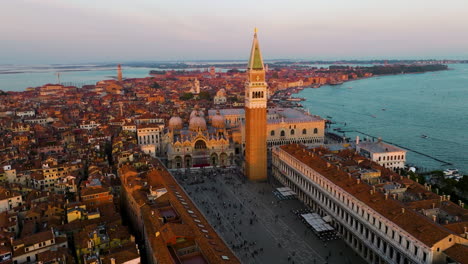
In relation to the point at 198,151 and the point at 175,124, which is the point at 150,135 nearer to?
the point at 175,124

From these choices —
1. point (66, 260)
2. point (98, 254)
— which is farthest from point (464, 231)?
point (66, 260)

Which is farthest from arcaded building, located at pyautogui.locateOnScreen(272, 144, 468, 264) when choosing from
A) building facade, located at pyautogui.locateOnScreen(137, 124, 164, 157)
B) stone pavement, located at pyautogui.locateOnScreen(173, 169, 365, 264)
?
building facade, located at pyautogui.locateOnScreen(137, 124, 164, 157)

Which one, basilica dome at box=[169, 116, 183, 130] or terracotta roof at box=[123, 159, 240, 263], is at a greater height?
basilica dome at box=[169, 116, 183, 130]

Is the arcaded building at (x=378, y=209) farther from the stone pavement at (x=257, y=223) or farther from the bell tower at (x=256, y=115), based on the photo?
the bell tower at (x=256, y=115)

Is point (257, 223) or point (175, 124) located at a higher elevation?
point (175, 124)

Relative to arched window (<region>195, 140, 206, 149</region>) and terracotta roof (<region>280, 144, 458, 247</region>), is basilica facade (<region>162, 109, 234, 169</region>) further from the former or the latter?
terracotta roof (<region>280, 144, 458, 247</region>)

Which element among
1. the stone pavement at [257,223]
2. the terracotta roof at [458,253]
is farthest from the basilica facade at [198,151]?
the terracotta roof at [458,253]

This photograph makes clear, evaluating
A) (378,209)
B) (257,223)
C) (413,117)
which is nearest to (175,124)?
(257,223)
